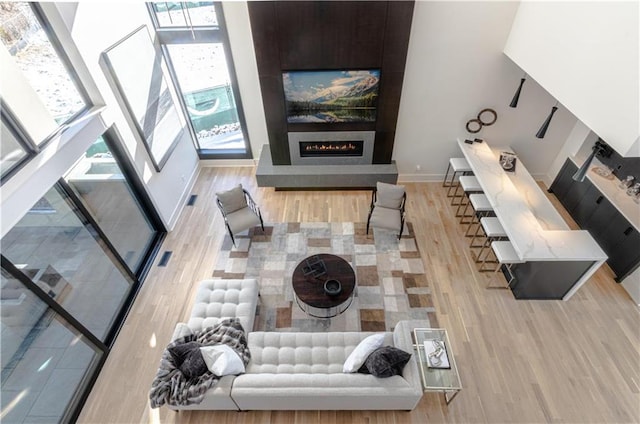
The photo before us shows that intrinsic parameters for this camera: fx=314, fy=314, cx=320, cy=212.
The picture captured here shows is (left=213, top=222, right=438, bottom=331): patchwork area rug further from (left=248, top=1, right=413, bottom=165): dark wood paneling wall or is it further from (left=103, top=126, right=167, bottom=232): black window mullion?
(left=248, top=1, right=413, bottom=165): dark wood paneling wall

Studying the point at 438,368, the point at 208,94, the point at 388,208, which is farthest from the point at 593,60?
the point at 208,94

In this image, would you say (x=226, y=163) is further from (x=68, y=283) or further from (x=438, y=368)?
(x=438, y=368)

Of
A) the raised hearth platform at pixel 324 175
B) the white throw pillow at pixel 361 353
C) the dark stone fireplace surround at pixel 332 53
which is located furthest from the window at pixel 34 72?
the white throw pillow at pixel 361 353

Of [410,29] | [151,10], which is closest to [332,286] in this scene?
[410,29]

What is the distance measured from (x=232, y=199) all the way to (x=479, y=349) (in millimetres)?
3879

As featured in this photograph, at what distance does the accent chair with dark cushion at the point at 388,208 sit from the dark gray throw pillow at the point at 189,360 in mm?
2917

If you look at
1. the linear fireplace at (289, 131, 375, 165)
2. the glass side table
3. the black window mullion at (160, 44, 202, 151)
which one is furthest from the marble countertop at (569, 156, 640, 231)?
the black window mullion at (160, 44, 202, 151)

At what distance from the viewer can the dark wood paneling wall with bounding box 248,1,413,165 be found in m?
4.14

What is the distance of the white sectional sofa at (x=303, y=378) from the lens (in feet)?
9.41

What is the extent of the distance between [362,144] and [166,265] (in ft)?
12.3

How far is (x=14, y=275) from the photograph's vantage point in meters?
2.78

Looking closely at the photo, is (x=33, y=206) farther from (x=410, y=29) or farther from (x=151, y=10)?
(x=410, y=29)

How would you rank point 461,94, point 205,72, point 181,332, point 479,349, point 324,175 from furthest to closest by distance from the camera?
1. point 324,175
2. point 205,72
3. point 461,94
4. point 479,349
5. point 181,332

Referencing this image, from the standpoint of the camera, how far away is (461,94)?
507 centimetres
